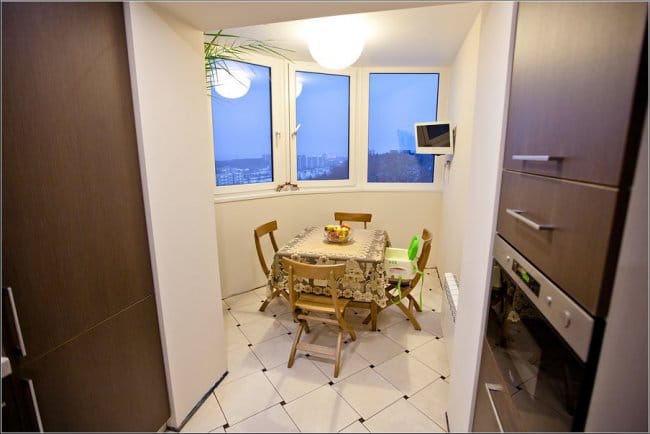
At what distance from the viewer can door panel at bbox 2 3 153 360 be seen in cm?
90

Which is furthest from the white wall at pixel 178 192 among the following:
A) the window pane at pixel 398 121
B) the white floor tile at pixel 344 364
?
the window pane at pixel 398 121

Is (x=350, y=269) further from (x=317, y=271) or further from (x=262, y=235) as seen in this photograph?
(x=262, y=235)

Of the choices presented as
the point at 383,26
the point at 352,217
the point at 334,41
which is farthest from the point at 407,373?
the point at 383,26

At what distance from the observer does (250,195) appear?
318cm

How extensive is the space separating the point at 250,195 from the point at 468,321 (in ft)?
7.73

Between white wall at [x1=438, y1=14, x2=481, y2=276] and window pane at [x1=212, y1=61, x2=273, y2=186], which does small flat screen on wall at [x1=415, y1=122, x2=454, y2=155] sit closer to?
white wall at [x1=438, y1=14, x2=481, y2=276]

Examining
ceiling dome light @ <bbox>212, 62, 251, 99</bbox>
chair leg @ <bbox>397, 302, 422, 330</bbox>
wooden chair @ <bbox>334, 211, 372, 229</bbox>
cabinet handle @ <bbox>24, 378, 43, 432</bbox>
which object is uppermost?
ceiling dome light @ <bbox>212, 62, 251, 99</bbox>

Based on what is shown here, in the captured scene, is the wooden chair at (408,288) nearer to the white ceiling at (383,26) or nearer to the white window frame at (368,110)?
the white window frame at (368,110)

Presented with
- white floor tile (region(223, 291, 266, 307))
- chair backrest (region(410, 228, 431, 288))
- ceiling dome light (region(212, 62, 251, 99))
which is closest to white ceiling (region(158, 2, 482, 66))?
ceiling dome light (region(212, 62, 251, 99))

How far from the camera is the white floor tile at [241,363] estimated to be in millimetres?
2027

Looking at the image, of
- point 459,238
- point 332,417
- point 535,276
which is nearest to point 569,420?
point 535,276

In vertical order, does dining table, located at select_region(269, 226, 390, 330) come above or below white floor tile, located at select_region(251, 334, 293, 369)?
above

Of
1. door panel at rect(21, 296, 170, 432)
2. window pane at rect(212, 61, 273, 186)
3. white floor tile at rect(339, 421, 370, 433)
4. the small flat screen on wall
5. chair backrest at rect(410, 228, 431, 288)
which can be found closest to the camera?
door panel at rect(21, 296, 170, 432)

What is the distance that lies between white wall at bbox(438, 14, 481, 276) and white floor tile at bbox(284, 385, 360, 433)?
1.49 metres
